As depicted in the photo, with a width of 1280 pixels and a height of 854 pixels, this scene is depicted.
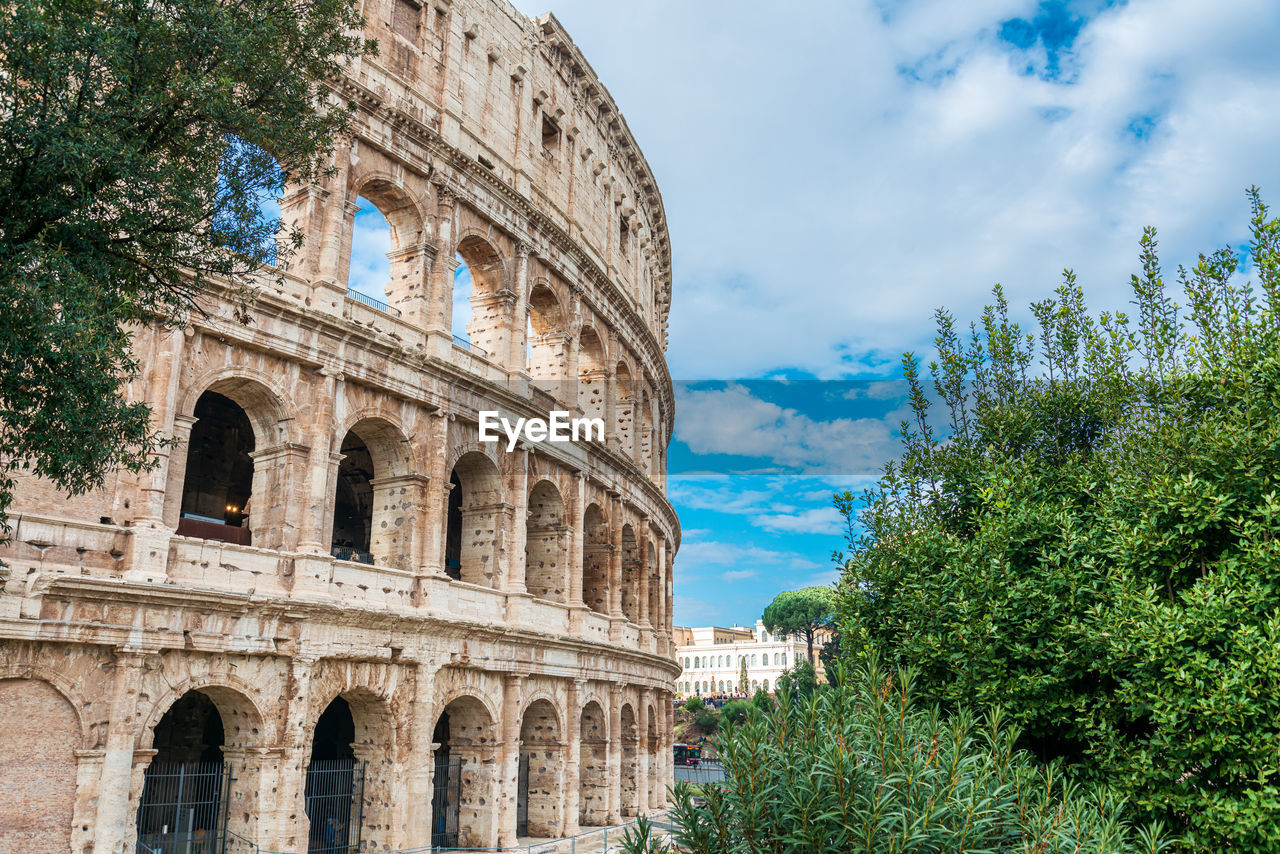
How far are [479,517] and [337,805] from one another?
6.31 meters

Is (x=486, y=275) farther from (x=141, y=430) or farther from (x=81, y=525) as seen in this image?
(x=141, y=430)

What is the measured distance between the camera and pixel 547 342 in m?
24.1

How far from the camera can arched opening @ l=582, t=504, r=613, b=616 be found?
24.8 m

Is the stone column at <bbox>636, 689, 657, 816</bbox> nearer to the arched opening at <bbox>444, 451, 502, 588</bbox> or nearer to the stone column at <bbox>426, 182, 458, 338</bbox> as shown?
the arched opening at <bbox>444, 451, 502, 588</bbox>

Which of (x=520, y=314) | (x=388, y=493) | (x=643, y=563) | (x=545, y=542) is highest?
(x=520, y=314)

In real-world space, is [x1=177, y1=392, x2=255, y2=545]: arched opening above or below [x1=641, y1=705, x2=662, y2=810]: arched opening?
above

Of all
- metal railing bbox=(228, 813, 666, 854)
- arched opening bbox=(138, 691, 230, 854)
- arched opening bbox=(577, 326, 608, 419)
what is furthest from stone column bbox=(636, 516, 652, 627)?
arched opening bbox=(138, 691, 230, 854)

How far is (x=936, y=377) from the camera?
12.6 metres

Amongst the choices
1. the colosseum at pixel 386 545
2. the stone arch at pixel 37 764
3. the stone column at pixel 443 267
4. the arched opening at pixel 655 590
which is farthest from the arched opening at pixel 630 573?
the stone arch at pixel 37 764

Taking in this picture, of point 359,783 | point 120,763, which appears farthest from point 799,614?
point 120,763

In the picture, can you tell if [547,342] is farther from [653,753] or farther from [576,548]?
[653,753]

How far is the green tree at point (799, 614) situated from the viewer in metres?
85.1

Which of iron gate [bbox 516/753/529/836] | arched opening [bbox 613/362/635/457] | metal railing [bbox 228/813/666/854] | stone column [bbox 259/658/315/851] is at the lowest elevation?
metal railing [bbox 228/813/666/854]

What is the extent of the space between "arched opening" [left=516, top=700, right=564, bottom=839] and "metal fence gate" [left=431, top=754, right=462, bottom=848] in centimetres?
213
